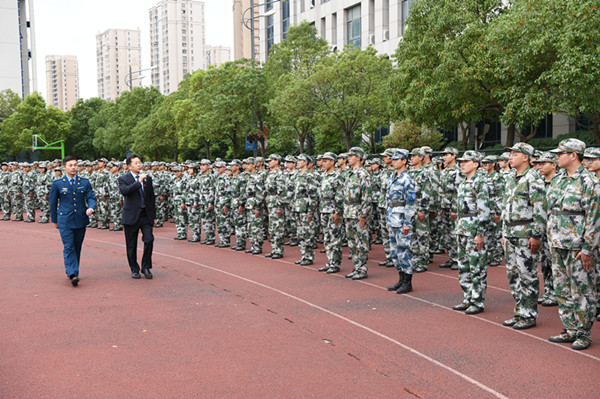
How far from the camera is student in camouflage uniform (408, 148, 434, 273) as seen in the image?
11.6 metres

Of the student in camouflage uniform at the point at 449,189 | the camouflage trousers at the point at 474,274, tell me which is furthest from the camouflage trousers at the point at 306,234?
the camouflage trousers at the point at 474,274

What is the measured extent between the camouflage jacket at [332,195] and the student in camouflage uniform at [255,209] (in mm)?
2781

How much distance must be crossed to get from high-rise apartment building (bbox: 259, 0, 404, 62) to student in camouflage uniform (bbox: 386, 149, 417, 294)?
27677 millimetres

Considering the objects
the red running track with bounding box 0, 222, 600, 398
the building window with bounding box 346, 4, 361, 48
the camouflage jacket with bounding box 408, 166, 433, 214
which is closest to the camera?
the red running track with bounding box 0, 222, 600, 398

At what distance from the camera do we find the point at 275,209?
13.6 meters

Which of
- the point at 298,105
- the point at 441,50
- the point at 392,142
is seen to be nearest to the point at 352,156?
the point at 441,50

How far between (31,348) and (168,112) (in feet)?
148

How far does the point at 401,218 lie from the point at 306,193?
10.9 feet

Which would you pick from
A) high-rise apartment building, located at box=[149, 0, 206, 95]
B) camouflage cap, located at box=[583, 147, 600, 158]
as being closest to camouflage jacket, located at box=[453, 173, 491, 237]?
camouflage cap, located at box=[583, 147, 600, 158]

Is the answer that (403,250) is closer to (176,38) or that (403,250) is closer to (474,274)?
(474,274)

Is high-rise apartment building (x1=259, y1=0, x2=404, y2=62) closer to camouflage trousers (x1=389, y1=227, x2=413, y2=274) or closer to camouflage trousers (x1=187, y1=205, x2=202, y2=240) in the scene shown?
camouflage trousers (x1=187, y1=205, x2=202, y2=240)

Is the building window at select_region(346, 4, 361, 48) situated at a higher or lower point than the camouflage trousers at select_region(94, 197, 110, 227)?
higher

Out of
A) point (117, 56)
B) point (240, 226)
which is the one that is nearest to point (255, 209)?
point (240, 226)

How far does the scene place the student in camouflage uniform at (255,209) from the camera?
46.2 ft
